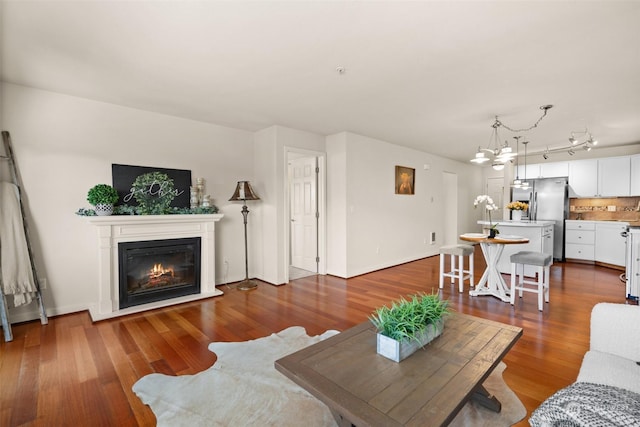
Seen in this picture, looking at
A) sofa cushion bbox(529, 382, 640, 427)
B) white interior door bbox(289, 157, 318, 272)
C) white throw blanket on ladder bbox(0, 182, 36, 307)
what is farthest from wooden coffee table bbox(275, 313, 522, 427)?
white interior door bbox(289, 157, 318, 272)

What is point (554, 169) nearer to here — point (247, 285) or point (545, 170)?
point (545, 170)

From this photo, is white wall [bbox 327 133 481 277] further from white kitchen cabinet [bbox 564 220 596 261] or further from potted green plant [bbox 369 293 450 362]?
potted green plant [bbox 369 293 450 362]

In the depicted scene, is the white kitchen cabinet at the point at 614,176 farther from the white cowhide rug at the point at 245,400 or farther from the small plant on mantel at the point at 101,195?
the small plant on mantel at the point at 101,195

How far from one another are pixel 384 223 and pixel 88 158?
458cm

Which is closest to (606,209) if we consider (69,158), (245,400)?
(245,400)

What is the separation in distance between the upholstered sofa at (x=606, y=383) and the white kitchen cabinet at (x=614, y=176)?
6.11m

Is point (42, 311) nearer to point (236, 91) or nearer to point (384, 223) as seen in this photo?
point (236, 91)

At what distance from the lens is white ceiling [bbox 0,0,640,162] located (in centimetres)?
190

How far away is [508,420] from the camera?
173 centimetres

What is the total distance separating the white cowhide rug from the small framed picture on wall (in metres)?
4.13

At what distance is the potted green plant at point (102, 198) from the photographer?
10.6ft

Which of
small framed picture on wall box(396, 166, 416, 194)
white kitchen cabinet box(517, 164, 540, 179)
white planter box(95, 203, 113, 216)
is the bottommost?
white planter box(95, 203, 113, 216)

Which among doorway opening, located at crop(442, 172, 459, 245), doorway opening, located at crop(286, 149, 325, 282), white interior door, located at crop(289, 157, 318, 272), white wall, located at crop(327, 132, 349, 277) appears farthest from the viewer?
doorway opening, located at crop(442, 172, 459, 245)

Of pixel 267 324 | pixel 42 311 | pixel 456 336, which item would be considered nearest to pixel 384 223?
pixel 267 324
